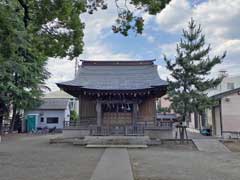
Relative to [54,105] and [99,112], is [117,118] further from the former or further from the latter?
[54,105]

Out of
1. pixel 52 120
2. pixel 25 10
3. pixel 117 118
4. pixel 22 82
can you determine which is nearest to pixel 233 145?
pixel 117 118

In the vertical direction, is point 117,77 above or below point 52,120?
above

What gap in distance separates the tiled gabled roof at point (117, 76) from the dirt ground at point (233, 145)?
517 cm

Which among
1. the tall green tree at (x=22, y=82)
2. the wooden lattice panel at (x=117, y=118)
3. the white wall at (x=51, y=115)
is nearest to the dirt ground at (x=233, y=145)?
the wooden lattice panel at (x=117, y=118)

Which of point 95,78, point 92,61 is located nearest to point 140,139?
point 95,78

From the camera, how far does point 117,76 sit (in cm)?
2091

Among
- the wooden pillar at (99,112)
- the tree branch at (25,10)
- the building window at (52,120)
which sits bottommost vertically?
the building window at (52,120)

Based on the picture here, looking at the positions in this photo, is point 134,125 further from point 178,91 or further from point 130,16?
point 130,16

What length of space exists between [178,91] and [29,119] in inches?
835

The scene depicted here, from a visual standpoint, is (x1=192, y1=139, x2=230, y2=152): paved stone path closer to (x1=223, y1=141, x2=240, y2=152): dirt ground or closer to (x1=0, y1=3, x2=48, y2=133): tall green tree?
(x1=223, y1=141, x2=240, y2=152): dirt ground

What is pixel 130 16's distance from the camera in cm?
717

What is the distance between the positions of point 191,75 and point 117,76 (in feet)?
20.1

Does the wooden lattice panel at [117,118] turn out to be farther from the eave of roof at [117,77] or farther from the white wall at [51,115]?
the white wall at [51,115]

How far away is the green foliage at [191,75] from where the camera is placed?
16.8 metres
